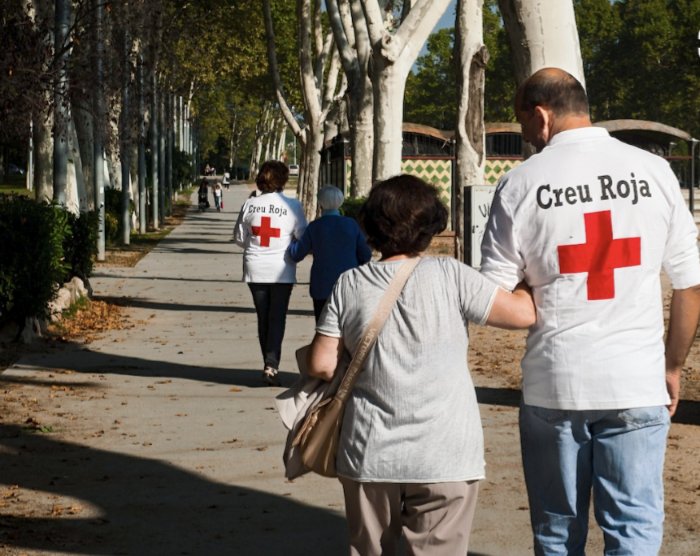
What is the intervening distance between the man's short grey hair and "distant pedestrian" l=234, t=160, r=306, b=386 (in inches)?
16.8

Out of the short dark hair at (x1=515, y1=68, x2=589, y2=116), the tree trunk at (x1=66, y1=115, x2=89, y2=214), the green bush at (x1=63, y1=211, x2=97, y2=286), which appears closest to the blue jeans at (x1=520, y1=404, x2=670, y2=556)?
the short dark hair at (x1=515, y1=68, x2=589, y2=116)

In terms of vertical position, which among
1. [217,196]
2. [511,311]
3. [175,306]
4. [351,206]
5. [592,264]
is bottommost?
[175,306]

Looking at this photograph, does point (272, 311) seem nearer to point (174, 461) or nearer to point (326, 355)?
point (174, 461)

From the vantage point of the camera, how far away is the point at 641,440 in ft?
13.3

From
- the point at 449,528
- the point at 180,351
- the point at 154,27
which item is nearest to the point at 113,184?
the point at 154,27

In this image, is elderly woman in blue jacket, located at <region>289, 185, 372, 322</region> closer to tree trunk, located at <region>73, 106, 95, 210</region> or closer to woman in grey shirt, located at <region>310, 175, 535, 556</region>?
woman in grey shirt, located at <region>310, 175, 535, 556</region>

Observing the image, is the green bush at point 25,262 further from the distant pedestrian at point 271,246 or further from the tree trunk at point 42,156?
the tree trunk at point 42,156

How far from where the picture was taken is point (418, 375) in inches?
163

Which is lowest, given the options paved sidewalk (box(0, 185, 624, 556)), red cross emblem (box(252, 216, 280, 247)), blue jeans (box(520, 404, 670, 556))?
paved sidewalk (box(0, 185, 624, 556))

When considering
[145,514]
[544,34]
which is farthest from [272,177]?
[145,514]

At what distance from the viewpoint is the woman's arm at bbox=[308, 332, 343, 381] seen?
13.8 ft

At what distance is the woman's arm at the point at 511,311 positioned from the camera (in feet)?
13.4

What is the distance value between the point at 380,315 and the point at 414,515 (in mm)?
565

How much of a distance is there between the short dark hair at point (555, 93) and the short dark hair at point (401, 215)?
1.25ft
